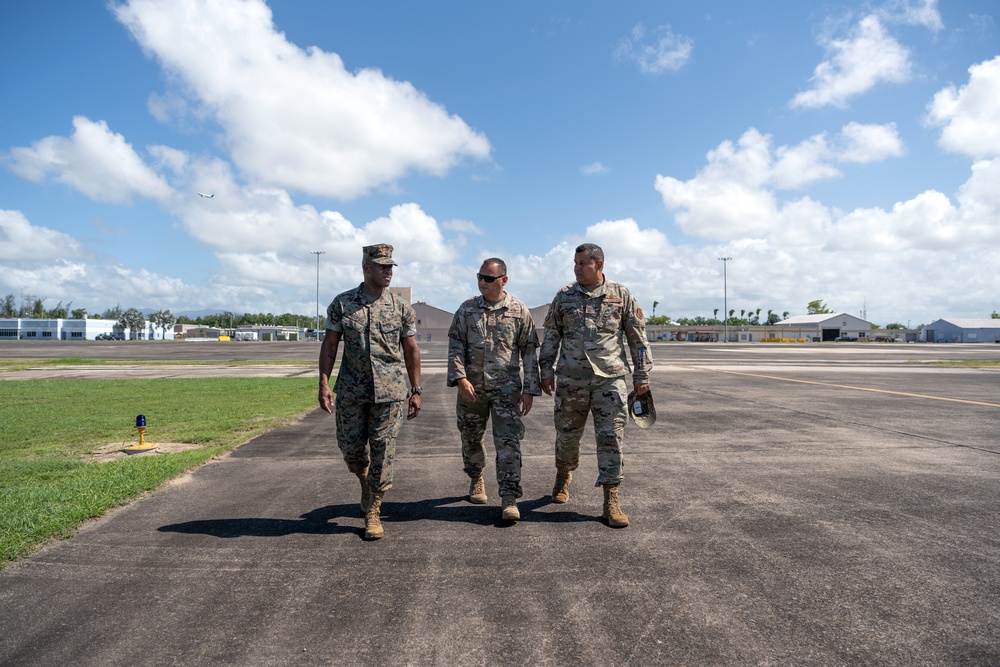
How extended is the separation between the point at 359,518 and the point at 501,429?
1328 millimetres

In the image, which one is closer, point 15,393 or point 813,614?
→ point 813,614

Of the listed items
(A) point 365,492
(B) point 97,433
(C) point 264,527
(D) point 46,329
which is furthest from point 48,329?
(A) point 365,492

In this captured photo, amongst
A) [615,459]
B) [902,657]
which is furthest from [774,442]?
[902,657]

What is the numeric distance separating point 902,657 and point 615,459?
2.15 metres

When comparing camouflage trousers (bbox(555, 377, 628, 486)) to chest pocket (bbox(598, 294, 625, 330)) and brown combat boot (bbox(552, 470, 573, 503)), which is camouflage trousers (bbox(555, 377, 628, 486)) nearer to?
brown combat boot (bbox(552, 470, 573, 503))

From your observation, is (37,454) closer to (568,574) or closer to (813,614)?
(568,574)

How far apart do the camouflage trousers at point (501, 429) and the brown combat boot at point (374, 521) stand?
91 centimetres

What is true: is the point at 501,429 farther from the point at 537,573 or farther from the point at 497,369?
the point at 537,573

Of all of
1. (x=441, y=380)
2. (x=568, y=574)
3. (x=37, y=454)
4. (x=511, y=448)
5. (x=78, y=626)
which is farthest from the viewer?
(x=441, y=380)

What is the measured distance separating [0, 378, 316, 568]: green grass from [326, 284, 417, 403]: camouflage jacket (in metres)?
2.33

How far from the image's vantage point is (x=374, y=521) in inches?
161

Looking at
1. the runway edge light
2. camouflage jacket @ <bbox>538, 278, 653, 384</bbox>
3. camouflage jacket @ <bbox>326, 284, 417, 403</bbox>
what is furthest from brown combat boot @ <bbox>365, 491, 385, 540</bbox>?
the runway edge light

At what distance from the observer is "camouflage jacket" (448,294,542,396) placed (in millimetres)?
4559

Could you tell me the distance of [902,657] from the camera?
246 centimetres
